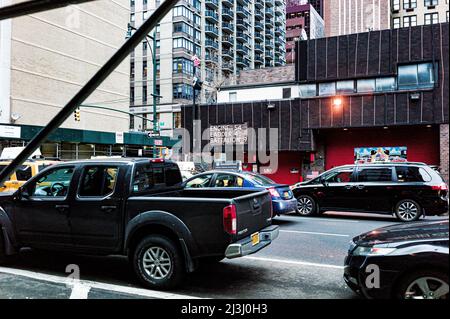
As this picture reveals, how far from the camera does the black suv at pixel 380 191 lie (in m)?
11.2

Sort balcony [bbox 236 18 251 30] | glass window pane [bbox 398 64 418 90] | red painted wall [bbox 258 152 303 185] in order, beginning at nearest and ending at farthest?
glass window pane [bbox 398 64 418 90] < red painted wall [bbox 258 152 303 185] < balcony [bbox 236 18 251 30]

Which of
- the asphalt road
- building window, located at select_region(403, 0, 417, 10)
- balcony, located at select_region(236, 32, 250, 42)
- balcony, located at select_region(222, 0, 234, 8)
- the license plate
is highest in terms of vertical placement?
balcony, located at select_region(222, 0, 234, 8)

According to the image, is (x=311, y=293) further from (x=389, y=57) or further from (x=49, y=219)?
(x=389, y=57)

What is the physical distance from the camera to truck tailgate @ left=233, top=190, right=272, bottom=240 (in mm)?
5125

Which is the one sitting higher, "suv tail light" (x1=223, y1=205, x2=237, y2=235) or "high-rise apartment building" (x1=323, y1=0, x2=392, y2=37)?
"high-rise apartment building" (x1=323, y1=0, x2=392, y2=37)

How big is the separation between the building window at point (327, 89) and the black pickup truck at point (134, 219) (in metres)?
18.9

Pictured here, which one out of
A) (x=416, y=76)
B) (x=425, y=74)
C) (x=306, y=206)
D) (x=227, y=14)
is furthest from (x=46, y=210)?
(x=227, y=14)

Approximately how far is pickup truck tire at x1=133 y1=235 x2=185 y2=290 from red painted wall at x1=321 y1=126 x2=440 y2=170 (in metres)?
20.8

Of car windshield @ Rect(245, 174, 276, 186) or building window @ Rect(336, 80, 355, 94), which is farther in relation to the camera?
building window @ Rect(336, 80, 355, 94)

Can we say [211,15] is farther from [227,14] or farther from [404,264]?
[404,264]

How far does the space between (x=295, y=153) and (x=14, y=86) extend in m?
24.2

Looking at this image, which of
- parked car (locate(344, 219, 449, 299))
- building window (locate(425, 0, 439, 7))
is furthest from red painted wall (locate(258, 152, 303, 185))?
building window (locate(425, 0, 439, 7))

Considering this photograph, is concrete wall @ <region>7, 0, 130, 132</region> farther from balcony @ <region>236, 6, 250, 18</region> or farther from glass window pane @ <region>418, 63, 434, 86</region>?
balcony @ <region>236, 6, 250, 18</region>

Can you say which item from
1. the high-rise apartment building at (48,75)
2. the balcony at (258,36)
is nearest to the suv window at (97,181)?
the high-rise apartment building at (48,75)
